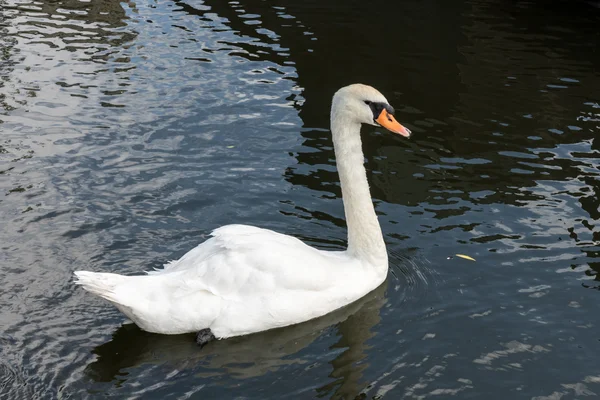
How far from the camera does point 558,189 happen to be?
385 inches

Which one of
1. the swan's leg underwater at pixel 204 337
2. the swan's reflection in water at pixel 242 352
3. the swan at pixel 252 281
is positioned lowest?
the swan's reflection in water at pixel 242 352

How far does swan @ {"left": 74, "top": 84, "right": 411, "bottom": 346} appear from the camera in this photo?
661cm

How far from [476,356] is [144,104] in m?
7.19

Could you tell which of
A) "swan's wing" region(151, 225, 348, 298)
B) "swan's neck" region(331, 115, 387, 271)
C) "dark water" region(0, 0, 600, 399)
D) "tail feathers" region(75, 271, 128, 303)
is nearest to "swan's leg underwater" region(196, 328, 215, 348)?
"dark water" region(0, 0, 600, 399)

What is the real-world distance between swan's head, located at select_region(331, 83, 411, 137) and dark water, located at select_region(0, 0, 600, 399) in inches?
58.4

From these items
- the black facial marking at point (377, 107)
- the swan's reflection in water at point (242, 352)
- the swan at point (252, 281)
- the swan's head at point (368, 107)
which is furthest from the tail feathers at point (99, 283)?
the black facial marking at point (377, 107)

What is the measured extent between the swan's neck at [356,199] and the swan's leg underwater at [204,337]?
5.25 feet

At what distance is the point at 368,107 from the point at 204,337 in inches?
97.0

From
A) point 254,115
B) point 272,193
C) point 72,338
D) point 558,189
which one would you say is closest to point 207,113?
point 254,115

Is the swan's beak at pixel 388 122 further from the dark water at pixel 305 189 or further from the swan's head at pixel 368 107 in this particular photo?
the dark water at pixel 305 189

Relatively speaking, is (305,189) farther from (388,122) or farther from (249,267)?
(249,267)

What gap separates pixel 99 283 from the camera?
6.38 meters

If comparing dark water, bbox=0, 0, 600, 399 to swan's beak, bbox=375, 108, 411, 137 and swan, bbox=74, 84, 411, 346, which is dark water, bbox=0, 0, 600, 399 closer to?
swan, bbox=74, 84, 411, 346

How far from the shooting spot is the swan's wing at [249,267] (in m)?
6.84
